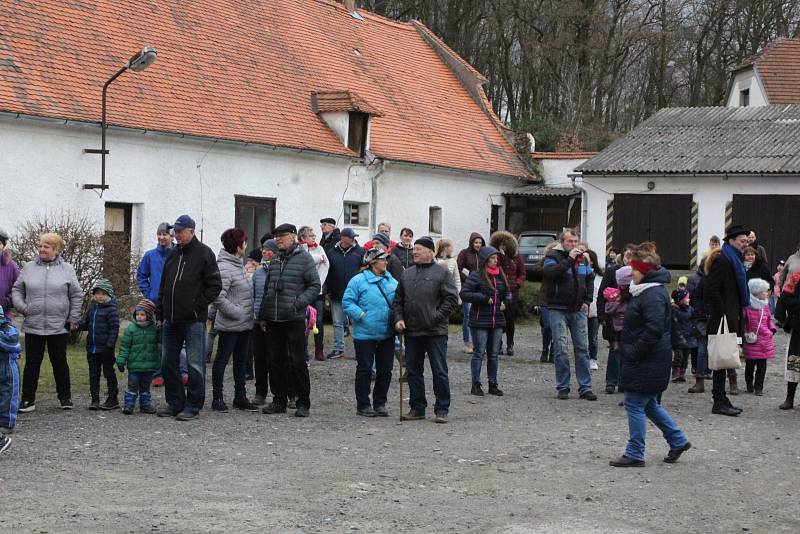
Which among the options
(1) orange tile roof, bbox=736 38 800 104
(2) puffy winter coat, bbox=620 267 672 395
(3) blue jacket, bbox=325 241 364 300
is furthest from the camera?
(1) orange tile roof, bbox=736 38 800 104

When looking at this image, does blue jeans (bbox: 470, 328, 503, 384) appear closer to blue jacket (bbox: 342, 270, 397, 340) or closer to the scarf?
blue jacket (bbox: 342, 270, 397, 340)

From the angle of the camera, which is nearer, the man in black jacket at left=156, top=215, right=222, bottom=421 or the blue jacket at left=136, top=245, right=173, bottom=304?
the man in black jacket at left=156, top=215, right=222, bottom=421

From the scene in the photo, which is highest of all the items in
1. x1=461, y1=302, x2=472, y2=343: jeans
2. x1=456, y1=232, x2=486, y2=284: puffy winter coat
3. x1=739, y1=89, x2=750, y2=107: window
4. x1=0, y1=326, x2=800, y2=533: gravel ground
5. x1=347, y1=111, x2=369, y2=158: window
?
x1=739, y1=89, x2=750, y2=107: window

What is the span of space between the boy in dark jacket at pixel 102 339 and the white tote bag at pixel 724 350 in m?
5.88

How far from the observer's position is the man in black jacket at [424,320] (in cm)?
1123

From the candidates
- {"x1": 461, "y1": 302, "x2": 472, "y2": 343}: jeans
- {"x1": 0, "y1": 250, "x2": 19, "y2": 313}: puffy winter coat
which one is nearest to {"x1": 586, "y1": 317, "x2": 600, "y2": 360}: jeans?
{"x1": 461, "y1": 302, "x2": 472, "y2": 343}: jeans

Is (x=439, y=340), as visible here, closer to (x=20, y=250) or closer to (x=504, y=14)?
(x=20, y=250)

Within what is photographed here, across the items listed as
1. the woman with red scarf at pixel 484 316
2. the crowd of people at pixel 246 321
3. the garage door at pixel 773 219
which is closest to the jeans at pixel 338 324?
the woman with red scarf at pixel 484 316

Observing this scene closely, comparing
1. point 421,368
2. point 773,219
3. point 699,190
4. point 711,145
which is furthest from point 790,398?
point 711,145

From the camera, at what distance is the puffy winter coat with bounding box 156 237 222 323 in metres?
10.9

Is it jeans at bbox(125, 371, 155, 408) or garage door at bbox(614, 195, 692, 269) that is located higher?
garage door at bbox(614, 195, 692, 269)

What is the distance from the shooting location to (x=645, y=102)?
5384cm

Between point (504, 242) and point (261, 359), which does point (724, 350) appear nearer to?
point (504, 242)

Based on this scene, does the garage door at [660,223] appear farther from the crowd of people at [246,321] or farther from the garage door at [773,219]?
the crowd of people at [246,321]
